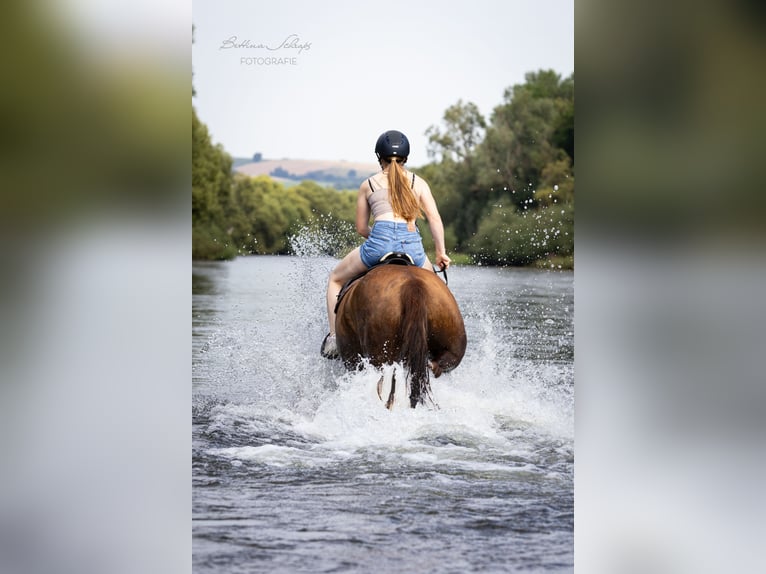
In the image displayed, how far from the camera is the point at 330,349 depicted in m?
7.80

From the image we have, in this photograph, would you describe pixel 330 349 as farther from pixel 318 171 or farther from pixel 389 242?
pixel 318 171

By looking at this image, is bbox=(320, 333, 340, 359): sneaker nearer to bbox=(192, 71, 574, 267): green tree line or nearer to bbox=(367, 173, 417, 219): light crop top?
bbox=(367, 173, 417, 219): light crop top

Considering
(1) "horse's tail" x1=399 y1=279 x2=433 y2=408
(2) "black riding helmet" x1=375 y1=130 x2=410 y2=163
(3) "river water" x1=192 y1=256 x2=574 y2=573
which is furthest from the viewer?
(2) "black riding helmet" x1=375 y1=130 x2=410 y2=163

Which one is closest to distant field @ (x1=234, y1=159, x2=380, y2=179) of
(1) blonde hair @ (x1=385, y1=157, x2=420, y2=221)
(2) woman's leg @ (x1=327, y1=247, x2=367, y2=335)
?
(2) woman's leg @ (x1=327, y1=247, x2=367, y2=335)

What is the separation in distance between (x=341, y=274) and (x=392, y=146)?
1.09 metres

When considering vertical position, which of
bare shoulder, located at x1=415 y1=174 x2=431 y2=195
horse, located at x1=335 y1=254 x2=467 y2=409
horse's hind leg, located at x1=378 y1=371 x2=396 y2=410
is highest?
bare shoulder, located at x1=415 y1=174 x2=431 y2=195

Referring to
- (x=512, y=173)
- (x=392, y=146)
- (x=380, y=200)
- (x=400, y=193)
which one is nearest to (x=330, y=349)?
(x=380, y=200)

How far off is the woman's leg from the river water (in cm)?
57

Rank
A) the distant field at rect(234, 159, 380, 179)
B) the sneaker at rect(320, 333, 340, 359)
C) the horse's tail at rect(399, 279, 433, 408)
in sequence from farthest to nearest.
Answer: the distant field at rect(234, 159, 380, 179) → the sneaker at rect(320, 333, 340, 359) → the horse's tail at rect(399, 279, 433, 408)

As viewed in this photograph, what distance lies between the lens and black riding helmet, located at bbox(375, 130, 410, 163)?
7.09 metres

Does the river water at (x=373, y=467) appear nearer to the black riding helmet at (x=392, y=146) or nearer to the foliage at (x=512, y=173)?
the black riding helmet at (x=392, y=146)

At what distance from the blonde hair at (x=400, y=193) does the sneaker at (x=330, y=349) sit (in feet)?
3.91

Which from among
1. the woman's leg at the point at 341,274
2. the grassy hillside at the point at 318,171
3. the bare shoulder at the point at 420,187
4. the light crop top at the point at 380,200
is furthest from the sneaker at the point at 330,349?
the grassy hillside at the point at 318,171
